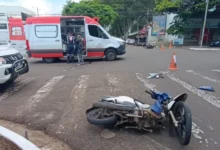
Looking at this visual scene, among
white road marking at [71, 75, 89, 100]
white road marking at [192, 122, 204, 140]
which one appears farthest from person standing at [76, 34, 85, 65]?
white road marking at [192, 122, 204, 140]

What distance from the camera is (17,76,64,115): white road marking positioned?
4595 millimetres

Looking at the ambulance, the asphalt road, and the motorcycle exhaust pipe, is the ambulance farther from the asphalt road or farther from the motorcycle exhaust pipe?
the motorcycle exhaust pipe

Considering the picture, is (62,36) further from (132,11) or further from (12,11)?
(12,11)

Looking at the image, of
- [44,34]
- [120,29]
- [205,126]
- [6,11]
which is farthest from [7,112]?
[6,11]

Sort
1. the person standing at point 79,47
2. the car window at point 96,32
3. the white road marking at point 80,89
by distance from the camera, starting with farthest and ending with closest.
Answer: the car window at point 96,32
the person standing at point 79,47
the white road marking at point 80,89

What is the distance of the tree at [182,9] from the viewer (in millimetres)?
24812

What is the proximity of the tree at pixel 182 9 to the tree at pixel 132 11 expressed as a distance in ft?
37.7

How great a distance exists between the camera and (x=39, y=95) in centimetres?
550

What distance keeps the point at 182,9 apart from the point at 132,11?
1417 cm

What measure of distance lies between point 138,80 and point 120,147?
13.8ft

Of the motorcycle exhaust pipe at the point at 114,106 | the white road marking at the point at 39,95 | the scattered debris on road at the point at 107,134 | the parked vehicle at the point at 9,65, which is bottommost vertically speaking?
the scattered debris on road at the point at 107,134

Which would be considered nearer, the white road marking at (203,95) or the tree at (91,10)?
the white road marking at (203,95)

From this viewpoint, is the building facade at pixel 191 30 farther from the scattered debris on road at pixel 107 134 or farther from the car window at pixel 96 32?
the scattered debris on road at pixel 107 134

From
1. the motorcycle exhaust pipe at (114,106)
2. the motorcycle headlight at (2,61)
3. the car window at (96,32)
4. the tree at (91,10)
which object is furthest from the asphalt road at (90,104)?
the tree at (91,10)
